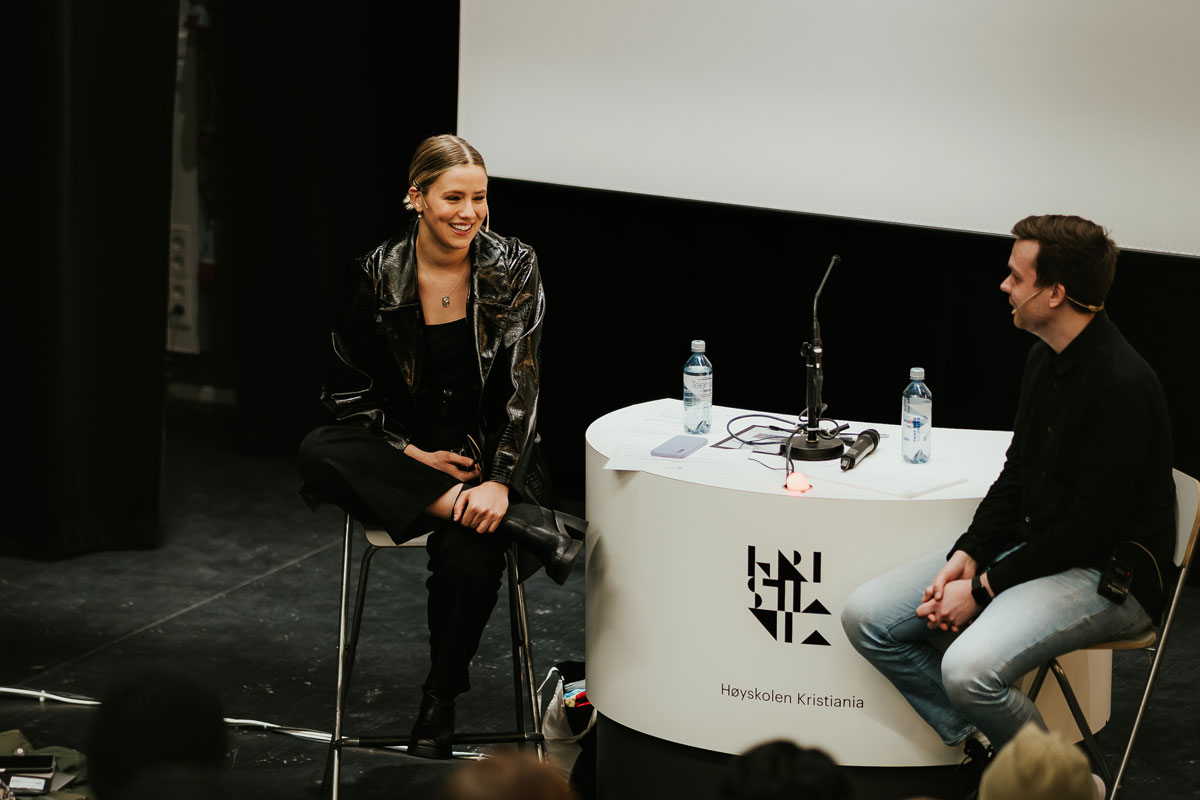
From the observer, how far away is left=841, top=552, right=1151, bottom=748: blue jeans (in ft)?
9.78

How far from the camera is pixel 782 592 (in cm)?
322

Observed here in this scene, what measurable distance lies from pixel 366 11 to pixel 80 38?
111 centimetres

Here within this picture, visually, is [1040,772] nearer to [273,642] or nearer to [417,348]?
[417,348]

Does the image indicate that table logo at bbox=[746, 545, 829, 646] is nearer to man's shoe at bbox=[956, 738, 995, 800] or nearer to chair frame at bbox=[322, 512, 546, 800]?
man's shoe at bbox=[956, 738, 995, 800]

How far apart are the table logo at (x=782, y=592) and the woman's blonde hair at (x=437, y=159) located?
43.6 inches

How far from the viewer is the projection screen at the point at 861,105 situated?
4336 millimetres

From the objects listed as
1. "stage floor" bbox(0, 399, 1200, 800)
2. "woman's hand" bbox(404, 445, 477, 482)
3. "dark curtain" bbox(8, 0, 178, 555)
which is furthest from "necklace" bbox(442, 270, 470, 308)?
"dark curtain" bbox(8, 0, 178, 555)

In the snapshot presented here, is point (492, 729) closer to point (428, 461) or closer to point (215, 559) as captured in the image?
point (428, 461)

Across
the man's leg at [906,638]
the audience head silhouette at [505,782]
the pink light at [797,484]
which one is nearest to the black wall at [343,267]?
the pink light at [797,484]

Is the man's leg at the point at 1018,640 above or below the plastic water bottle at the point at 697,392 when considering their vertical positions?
below

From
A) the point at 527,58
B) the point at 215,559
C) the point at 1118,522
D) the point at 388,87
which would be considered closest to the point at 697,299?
the point at 527,58

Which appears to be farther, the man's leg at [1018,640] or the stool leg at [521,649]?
the stool leg at [521,649]

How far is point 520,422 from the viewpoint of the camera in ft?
11.6

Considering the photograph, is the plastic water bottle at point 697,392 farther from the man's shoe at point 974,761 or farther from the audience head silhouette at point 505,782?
the audience head silhouette at point 505,782
